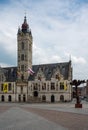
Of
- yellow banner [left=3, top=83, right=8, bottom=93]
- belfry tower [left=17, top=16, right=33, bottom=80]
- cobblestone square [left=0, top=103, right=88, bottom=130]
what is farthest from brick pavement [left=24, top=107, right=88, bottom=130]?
yellow banner [left=3, top=83, right=8, bottom=93]

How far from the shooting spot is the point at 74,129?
14438 millimetres

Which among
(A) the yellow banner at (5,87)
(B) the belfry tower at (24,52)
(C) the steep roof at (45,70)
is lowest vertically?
(A) the yellow banner at (5,87)

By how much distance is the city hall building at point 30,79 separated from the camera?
82.9 meters

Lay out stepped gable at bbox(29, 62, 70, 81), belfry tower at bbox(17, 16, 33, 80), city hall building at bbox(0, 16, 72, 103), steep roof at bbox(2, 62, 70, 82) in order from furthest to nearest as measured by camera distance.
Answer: belfry tower at bbox(17, 16, 33, 80), steep roof at bbox(2, 62, 70, 82), stepped gable at bbox(29, 62, 70, 81), city hall building at bbox(0, 16, 72, 103)

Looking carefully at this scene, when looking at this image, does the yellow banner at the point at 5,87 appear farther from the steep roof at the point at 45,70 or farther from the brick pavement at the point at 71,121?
the brick pavement at the point at 71,121

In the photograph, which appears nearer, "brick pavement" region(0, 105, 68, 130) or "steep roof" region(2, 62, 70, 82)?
"brick pavement" region(0, 105, 68, 130)

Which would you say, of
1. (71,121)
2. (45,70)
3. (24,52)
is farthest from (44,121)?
(24,52)

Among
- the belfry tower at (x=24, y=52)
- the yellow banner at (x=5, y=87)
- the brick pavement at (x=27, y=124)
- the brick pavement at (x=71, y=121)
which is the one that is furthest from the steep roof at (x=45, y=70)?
the brick pavement at (x=27, y=124)

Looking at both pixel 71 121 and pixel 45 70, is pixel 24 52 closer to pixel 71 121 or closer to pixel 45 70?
pixel 45 70

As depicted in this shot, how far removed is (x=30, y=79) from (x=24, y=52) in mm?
9759

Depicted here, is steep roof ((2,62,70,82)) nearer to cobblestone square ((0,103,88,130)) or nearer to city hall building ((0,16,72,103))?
city hall building ((0,16,72,103))

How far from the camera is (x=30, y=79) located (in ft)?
287

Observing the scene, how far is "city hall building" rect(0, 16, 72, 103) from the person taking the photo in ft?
272

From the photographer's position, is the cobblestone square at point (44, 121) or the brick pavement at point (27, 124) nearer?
the brick pavement at point (27, 124)
